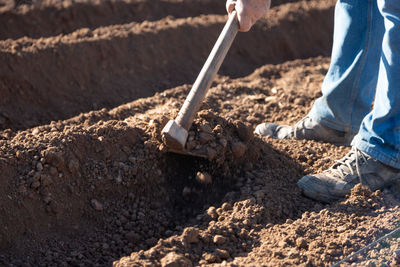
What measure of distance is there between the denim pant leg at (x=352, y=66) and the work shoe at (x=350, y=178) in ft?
1.63

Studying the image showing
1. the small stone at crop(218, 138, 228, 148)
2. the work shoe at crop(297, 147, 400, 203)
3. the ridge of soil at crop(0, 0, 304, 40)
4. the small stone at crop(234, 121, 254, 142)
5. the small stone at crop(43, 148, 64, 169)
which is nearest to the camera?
the small stone at crop(43, 148, 64, 169)

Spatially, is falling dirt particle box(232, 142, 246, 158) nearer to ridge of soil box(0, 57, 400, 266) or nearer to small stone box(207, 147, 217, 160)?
ridge of soil box(0, 57, 400, 266)

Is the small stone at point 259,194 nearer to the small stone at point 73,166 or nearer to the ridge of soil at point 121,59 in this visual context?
the small stone at point 73,166

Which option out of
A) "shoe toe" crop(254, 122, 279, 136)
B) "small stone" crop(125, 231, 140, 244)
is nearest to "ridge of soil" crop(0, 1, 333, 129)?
Result: "shoe toe" crop(254, 122, 279, 136)

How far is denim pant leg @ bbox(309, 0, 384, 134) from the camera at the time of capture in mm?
3246

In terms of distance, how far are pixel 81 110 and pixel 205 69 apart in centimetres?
195

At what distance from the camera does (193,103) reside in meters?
3.01

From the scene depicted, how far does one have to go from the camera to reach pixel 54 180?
2850 mm

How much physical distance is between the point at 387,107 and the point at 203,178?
1.07 m

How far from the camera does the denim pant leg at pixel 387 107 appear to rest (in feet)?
9.04

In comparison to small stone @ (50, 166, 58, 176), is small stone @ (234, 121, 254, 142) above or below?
below

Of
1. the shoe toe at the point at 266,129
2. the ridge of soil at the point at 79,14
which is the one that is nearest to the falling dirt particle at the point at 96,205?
the shoe toe at the point at 266,129

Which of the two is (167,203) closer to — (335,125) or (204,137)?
(204,137)

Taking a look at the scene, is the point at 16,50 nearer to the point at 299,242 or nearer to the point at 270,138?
the point at 270,138
